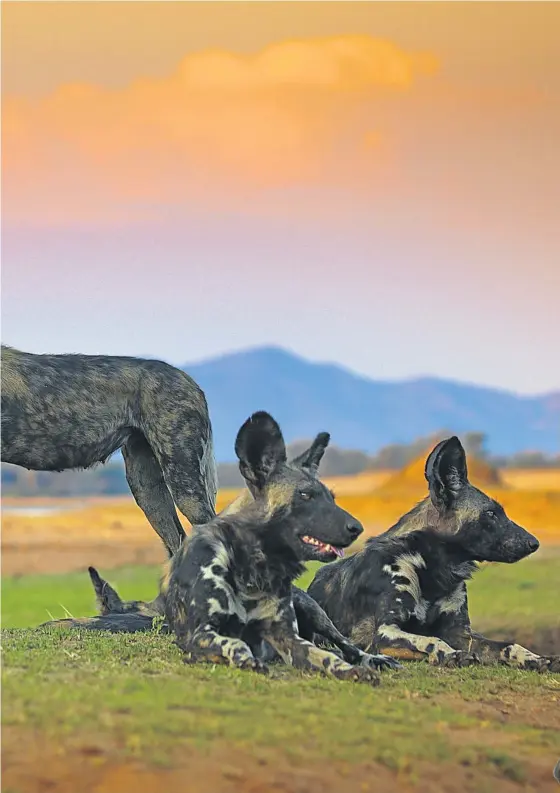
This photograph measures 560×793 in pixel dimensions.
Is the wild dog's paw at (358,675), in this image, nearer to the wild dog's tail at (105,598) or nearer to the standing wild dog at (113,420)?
the standing wild dog at (113,420)

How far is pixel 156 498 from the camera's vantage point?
11023 millimetres

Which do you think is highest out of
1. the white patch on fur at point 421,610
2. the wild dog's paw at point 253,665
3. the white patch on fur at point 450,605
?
the white patch on fur at point 450,605

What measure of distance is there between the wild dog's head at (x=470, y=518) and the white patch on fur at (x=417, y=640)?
2.76ft

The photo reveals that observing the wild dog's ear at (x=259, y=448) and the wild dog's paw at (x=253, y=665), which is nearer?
A: the wild dog's paw at (x=253, y=665)

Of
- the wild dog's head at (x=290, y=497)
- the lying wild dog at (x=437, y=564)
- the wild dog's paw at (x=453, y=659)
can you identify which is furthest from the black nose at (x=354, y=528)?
the lying wild dog at (x=437, y=564)

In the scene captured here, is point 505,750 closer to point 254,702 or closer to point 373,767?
point 373,767

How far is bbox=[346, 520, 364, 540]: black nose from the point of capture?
8055 mm

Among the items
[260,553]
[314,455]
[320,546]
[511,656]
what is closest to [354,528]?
[320,546]

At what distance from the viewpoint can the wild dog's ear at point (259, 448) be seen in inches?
326

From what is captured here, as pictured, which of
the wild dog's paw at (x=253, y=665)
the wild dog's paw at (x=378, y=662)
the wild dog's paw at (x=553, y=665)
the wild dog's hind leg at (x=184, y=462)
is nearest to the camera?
the wild dog's paw at (x=253, y=665)

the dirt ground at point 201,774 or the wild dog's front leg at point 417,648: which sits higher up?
the wild dog's front leg at point 417,648

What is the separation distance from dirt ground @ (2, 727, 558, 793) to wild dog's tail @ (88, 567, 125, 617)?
4.54 metres

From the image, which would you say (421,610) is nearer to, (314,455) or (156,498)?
(314,455)

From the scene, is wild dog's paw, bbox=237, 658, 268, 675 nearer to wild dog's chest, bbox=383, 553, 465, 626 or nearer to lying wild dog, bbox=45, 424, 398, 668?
lying wild dog, bbox=45, 424, 398, 668
